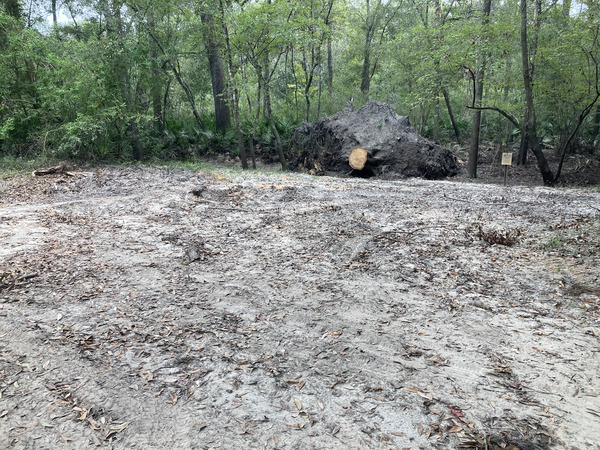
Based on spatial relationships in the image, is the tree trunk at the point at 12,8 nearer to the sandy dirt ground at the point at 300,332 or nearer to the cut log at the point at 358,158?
the sandy dirt ground at the point at 300,332

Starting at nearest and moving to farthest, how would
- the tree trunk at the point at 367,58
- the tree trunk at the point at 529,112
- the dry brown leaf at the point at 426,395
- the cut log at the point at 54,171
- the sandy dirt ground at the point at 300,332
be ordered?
1. the sandy dirt ground at the point at 300,332
2. the dry brown leaf at the point at 426,395
3. the cut log at the point at 54,171
4. the tree trunk at the point at 529,112
5. the tree trunk at the point at 367,58

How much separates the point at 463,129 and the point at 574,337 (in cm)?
1847

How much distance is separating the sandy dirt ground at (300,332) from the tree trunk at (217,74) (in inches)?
358

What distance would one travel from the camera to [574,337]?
10.4 ft

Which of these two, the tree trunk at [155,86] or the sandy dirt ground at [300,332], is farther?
the tree trunk at [155,86]

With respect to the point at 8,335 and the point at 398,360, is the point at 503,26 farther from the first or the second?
the point at 8,335

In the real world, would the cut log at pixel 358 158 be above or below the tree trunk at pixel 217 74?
below

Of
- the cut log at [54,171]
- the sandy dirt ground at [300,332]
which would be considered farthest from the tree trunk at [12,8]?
the sandy dirt ground at [300,332]

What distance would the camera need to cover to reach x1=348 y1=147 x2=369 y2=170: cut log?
1285 centimetres

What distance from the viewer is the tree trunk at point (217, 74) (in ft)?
44.0

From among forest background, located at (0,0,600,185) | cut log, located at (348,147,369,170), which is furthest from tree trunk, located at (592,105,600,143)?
cut log, located at (348,147,369,170)

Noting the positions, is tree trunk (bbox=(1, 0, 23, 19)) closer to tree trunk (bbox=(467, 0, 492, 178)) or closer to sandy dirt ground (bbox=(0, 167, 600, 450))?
sandy dirt ground (bbox=(0, 167, 600, 450))

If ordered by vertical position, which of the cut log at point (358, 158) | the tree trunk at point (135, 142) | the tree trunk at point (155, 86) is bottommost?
the cut log at point (358, 158)

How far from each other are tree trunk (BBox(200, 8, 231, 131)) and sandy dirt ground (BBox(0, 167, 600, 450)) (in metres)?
9.10
